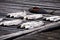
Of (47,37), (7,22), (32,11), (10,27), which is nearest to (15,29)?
(10,27)

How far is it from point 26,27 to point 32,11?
4.77 ft

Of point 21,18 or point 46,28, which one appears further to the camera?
point 21,18

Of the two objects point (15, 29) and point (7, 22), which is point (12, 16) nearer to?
point (7, 22)

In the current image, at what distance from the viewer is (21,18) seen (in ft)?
11.7

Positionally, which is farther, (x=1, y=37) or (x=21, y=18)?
(x=21, y=18)

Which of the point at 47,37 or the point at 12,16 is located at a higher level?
the point at 12,16

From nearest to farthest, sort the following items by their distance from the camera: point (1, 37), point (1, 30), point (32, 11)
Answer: point (1, 37)
point (1, 30)
point (32, 11)

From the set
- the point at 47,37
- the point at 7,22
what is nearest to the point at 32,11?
the point at 7,22

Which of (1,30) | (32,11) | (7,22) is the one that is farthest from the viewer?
(32,11)

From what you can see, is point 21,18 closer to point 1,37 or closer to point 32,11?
point 32,11

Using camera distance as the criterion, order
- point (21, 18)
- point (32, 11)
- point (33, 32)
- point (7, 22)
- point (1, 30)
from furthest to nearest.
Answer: point (32, 11) → point (21, 18) → point (7, 22) → point (1, 30) → point (33, 32)

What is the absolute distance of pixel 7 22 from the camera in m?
3.20

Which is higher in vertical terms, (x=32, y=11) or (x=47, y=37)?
(x=32, y=11)

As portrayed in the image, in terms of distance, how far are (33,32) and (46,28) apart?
24 cm
